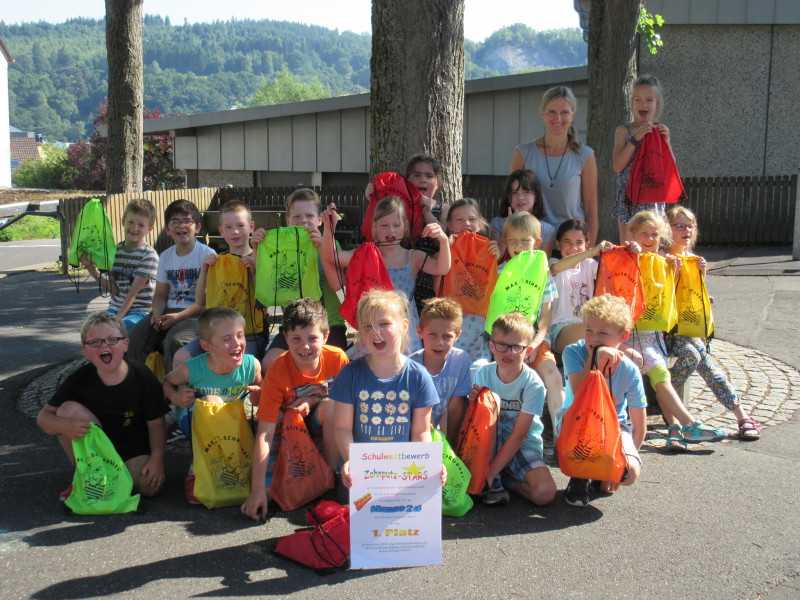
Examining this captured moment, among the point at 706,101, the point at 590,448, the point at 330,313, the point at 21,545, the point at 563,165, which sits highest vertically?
the point at 706,101

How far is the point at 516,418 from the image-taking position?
4.83 metres

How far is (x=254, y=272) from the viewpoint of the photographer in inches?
232

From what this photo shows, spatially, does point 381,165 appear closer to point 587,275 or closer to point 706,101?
point 587,275

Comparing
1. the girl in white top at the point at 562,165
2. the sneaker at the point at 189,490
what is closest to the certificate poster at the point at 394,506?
the sneaker at the point at 189,490

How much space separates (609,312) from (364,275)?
4.70 feet

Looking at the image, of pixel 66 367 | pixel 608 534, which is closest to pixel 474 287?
pixel 608 534

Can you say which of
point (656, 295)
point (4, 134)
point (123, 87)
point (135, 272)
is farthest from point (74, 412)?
point (4, 134)

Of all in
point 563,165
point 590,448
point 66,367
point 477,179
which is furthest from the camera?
point 477,179

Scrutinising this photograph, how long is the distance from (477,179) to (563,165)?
14487 mm

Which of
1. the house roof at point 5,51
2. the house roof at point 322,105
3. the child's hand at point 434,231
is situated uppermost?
the house roof at point 5,51

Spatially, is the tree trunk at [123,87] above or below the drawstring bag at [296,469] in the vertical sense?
above

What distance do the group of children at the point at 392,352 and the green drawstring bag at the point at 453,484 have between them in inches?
Answer: 7.3

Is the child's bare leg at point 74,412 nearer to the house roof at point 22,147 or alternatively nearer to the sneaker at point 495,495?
the sneaker at point 495,495

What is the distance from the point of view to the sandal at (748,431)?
18.9 feet
